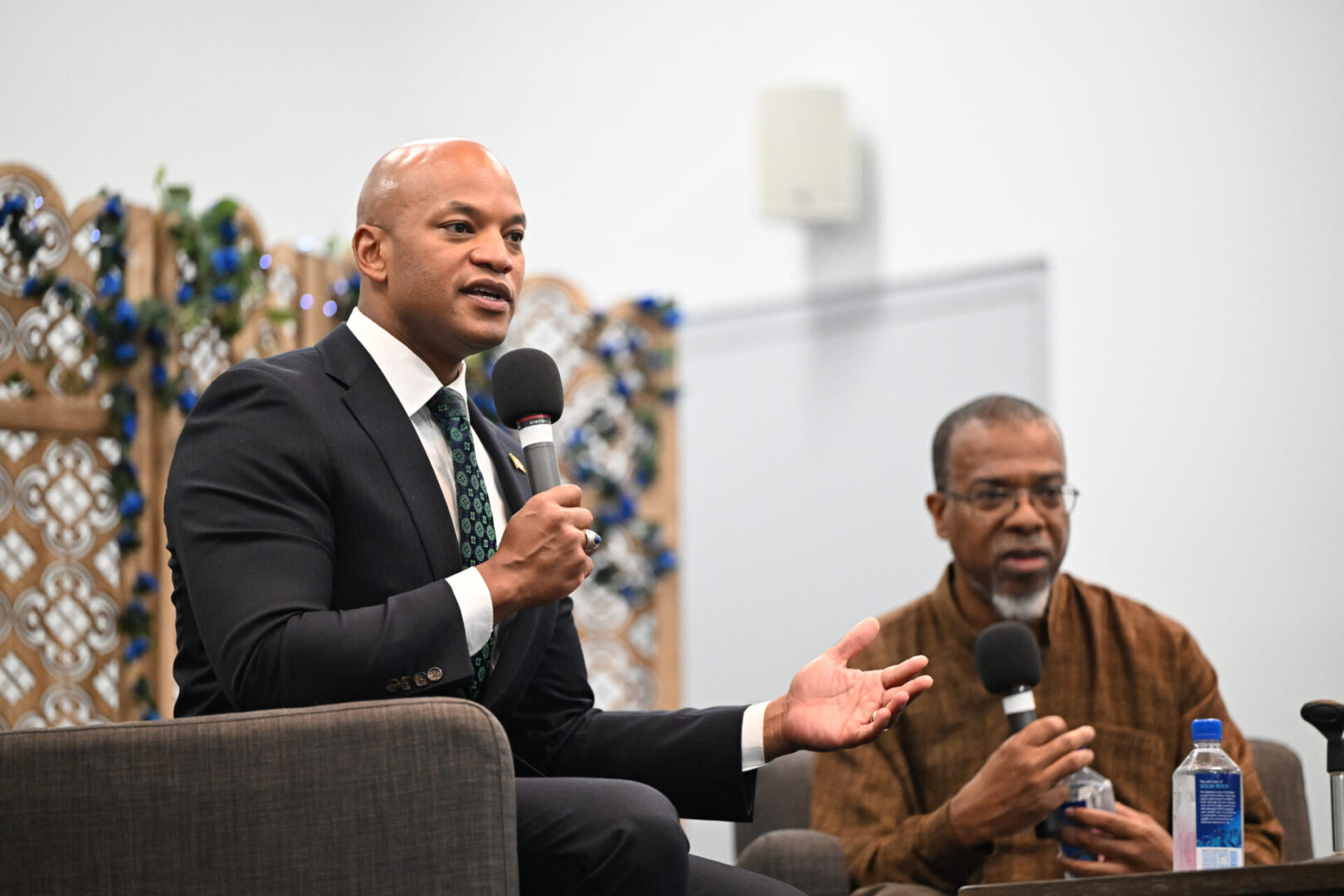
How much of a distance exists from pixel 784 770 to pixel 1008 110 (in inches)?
109

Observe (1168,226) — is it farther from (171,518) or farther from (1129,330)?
(171,518)

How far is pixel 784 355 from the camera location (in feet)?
18.2

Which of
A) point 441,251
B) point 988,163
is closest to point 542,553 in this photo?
point 441,251

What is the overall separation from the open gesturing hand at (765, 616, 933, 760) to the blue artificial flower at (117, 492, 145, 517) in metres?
2.53

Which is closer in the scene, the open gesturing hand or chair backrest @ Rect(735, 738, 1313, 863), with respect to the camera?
the open gesturing hand

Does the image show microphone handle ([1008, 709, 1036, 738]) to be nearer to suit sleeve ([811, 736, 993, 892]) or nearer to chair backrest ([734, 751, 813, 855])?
suit sleeve ([811, 736, 993, 892])

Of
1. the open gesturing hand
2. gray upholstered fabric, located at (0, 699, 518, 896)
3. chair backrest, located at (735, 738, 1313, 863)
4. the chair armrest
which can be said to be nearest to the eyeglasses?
chair backrest, located at (735, 738, 1313, 863)

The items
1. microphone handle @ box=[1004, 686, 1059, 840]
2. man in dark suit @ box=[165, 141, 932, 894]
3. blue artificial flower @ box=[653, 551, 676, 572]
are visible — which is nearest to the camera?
man in dark suit @ box=[165, 141, 932, 894]

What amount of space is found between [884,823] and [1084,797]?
332 millimetres

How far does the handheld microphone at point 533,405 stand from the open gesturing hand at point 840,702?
0.39 m

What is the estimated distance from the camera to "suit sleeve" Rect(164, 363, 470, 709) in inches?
65.0

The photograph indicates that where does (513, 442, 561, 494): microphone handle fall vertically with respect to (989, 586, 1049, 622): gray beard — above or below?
above

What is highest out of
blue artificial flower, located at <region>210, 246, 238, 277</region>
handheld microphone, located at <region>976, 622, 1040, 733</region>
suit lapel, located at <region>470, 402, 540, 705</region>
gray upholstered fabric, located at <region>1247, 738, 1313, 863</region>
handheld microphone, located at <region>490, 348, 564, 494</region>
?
blue artificial flower, located at <region>210, 246, 238, 277</region>

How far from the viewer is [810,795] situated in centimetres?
293
